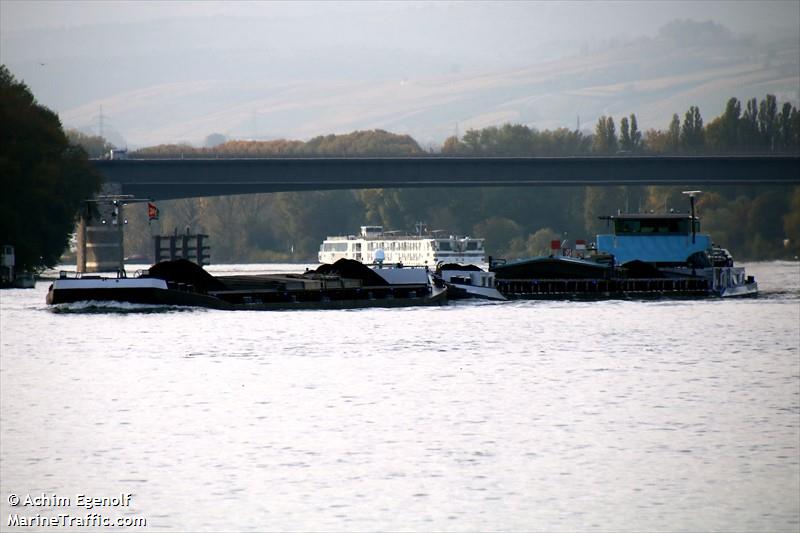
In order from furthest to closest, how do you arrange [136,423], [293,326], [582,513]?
[293,326]
[136,423]
[582,513]

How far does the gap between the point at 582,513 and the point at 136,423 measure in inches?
555

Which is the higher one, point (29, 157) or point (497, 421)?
point (29, 157)

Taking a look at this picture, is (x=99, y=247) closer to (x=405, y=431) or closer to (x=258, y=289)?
(x=258, y=289)

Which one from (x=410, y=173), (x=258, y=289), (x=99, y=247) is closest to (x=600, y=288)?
(x=258, y=289)

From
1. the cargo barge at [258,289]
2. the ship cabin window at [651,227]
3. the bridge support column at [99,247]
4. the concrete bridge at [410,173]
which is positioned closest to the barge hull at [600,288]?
the cargo barge at [258,289]

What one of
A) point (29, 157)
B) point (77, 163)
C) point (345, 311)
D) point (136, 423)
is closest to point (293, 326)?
point (345, 311)

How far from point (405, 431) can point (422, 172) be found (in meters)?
144

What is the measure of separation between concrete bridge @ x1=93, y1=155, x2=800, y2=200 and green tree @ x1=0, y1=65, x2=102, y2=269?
3524cm

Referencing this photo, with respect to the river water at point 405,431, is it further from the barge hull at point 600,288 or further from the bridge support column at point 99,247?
Result: the bridge support column at point 99,247

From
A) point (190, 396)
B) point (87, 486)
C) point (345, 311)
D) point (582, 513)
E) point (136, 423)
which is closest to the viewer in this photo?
point (582, 513)

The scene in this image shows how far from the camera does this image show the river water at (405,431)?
27219 millimetres

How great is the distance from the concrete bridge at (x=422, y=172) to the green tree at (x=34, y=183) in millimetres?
35241

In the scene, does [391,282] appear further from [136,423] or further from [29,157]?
[136,423]

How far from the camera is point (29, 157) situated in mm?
127312
